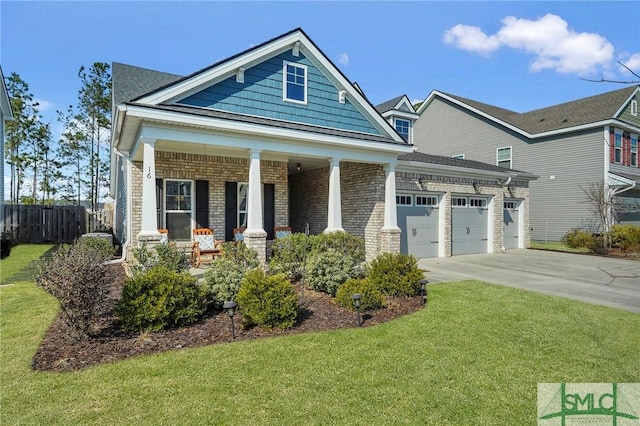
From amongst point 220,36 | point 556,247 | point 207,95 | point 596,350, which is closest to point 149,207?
point 207,95

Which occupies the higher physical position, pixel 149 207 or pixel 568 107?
pixel 568 107

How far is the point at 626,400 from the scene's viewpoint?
348 centimetres

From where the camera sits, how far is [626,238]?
15.4 metres

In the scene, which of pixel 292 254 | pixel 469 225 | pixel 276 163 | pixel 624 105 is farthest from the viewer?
pixel 624 105

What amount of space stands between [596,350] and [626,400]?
1174 mm

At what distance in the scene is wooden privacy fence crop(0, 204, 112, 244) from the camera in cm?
1619

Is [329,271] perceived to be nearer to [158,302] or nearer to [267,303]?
[267,303]

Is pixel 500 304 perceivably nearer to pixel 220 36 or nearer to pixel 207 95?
pixel 207 95

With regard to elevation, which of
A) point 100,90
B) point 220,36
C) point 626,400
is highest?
point 100,90

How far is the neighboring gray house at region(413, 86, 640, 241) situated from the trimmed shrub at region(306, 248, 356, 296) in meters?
16.4

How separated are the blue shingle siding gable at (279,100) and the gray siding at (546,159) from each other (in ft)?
42.3

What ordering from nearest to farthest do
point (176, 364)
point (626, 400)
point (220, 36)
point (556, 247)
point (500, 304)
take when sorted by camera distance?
point (626, 400) → point (176, 364) → point (500, 304) → point (220, 36) → point (556, 247)

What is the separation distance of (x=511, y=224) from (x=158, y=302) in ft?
53.0

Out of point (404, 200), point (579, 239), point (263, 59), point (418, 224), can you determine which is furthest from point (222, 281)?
point (579, 239)
